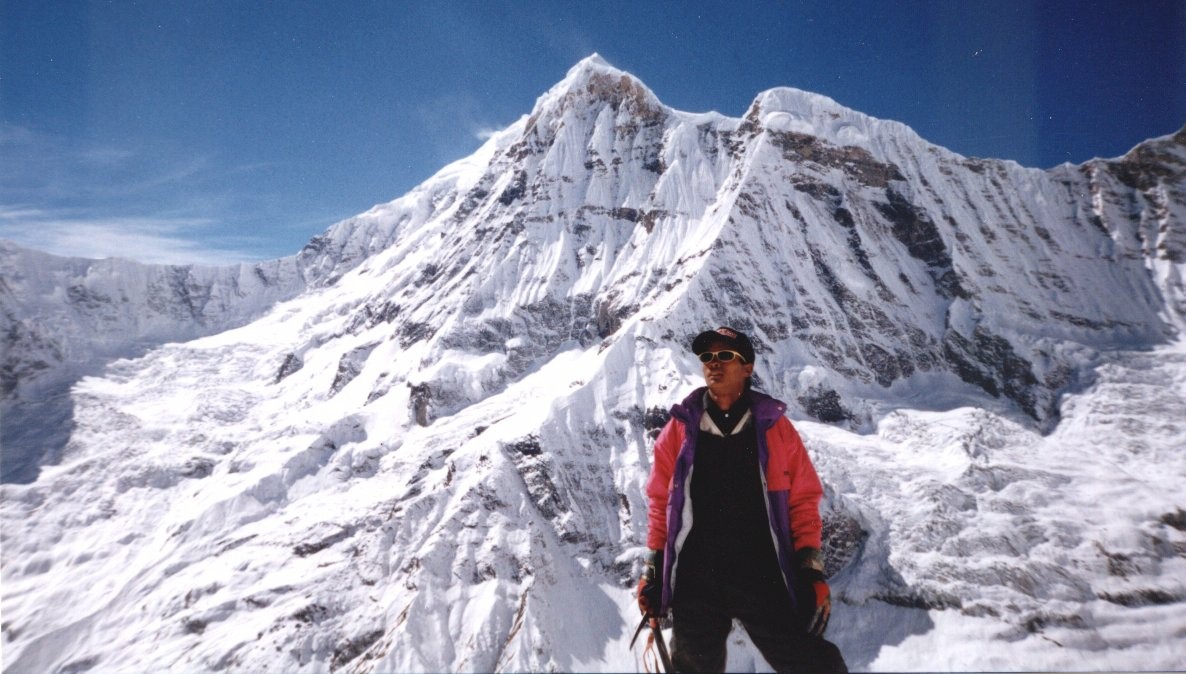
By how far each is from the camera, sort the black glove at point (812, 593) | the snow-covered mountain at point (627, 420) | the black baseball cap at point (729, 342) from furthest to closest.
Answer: the snow-covered mountain at point (627, 420), the black baseball cap at point (729, 342), the black glove at point (812, 593)

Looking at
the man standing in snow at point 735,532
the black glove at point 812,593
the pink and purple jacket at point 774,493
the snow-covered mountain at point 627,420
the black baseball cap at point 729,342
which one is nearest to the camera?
the black glove at point 812,593

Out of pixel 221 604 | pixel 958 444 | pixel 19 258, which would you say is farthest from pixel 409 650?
pixel 19 258

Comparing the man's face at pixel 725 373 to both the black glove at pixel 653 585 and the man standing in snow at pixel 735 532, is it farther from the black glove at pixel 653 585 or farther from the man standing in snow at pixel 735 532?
the black glove at pixel 653 585

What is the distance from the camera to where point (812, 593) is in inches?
174

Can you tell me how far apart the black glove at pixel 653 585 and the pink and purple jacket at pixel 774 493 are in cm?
7

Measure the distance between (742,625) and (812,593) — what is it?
65cm

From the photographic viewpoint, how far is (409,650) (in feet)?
147

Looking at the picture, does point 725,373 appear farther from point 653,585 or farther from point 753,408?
point 653,585

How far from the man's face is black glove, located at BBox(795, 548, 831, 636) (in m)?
1.56

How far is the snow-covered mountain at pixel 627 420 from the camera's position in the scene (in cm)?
4638

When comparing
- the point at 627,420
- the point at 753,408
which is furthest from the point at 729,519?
the point at 627,420

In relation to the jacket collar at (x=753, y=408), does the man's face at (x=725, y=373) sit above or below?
above

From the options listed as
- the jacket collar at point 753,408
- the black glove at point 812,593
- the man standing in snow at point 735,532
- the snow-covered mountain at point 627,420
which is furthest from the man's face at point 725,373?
the snow-covered mountain at point 627,420

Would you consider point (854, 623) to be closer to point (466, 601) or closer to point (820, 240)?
point (466, 601)
